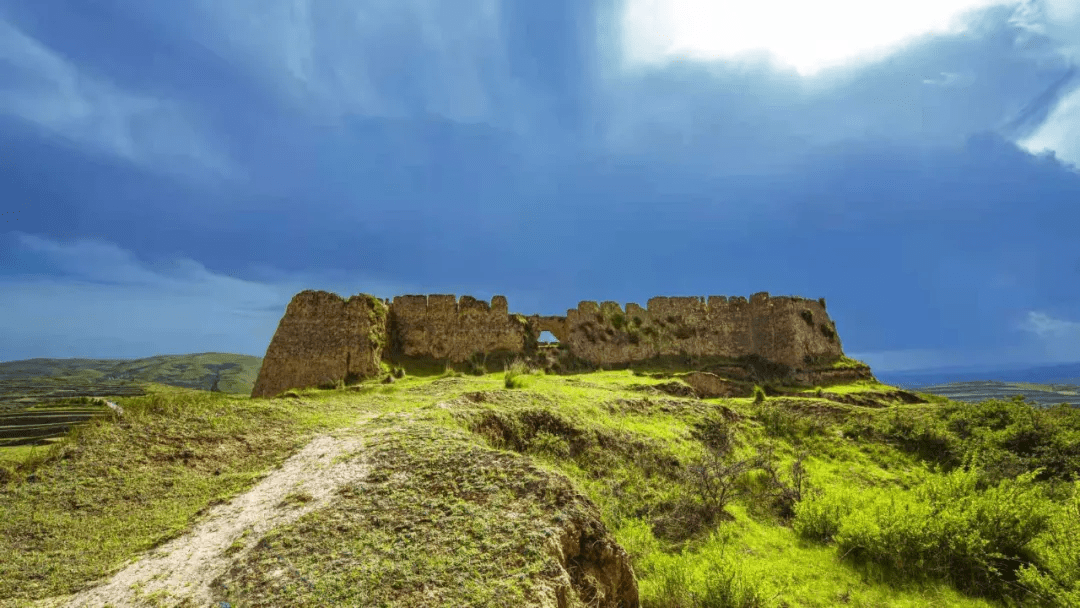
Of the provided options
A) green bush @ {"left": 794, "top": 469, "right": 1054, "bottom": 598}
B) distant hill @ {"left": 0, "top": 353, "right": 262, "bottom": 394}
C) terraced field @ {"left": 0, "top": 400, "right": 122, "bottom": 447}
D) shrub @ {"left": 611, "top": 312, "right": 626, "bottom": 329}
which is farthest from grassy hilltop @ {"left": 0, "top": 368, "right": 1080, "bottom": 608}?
distant hill @ {"left": 0, "top": 353, "right": 262, "bottom": 394}

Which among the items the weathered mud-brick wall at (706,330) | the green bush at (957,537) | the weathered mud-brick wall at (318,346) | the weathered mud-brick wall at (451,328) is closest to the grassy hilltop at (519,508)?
the green bush at (957,537)

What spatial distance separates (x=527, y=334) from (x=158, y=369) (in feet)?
606

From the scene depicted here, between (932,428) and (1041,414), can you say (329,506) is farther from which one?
(1041,414)

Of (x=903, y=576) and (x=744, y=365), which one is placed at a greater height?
(x=744, y=365)

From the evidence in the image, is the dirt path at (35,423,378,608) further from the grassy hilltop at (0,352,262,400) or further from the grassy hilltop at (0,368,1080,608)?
the grassy hilltop at (0,352,262,400)

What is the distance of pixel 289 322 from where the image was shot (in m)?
22.7

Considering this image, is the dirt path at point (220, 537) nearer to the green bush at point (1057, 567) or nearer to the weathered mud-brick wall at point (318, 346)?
the green bush at point (1057, 567)

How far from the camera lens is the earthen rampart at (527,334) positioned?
22.5 m

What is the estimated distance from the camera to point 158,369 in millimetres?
160125

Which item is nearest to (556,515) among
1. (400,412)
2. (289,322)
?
(400,412)

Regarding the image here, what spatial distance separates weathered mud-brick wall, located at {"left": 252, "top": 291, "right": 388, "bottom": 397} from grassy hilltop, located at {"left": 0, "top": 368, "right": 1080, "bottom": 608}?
32.0 feet

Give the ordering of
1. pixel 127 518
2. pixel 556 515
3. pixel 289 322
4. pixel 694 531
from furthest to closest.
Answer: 1. pixel 289 322
2. pixel 694 531
3. pixel 556 515
4. pixel 127 518

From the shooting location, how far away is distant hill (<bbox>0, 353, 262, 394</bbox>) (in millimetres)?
144625

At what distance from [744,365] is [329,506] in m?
37.0
